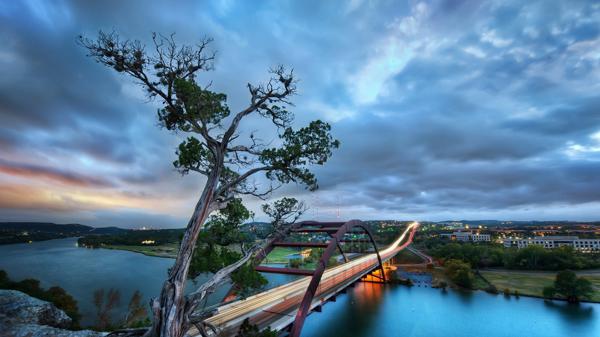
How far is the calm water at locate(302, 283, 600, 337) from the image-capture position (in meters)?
27.0

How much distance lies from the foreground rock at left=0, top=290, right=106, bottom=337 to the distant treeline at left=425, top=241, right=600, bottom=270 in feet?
191

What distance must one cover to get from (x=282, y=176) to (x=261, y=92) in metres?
2.93

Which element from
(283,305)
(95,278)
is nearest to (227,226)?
(283,305)

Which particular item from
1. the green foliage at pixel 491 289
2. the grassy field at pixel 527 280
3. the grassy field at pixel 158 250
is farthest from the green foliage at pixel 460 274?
the grassy field at pixel 158 250

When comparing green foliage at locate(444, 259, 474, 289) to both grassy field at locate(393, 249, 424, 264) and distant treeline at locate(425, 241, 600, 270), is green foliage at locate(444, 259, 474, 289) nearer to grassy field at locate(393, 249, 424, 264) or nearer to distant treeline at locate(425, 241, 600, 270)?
distant treeline at locate(425, 241, 600, 270)

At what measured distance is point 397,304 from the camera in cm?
3566

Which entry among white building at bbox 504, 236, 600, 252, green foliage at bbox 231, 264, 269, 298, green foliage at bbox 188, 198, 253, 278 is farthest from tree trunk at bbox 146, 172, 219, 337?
white building at bbox 504, 236, 600, 252

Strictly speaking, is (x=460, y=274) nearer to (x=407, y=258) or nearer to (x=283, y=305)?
(x=407, y=258)

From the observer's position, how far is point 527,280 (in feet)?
144

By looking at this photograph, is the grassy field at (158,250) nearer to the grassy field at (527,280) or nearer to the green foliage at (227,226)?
the grassy field at (527,280)

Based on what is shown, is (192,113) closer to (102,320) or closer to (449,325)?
(102,320)

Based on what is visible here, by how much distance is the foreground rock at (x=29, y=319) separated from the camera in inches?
483

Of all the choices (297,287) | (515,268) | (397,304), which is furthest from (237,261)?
(515,268)

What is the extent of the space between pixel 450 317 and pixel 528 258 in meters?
32.3
